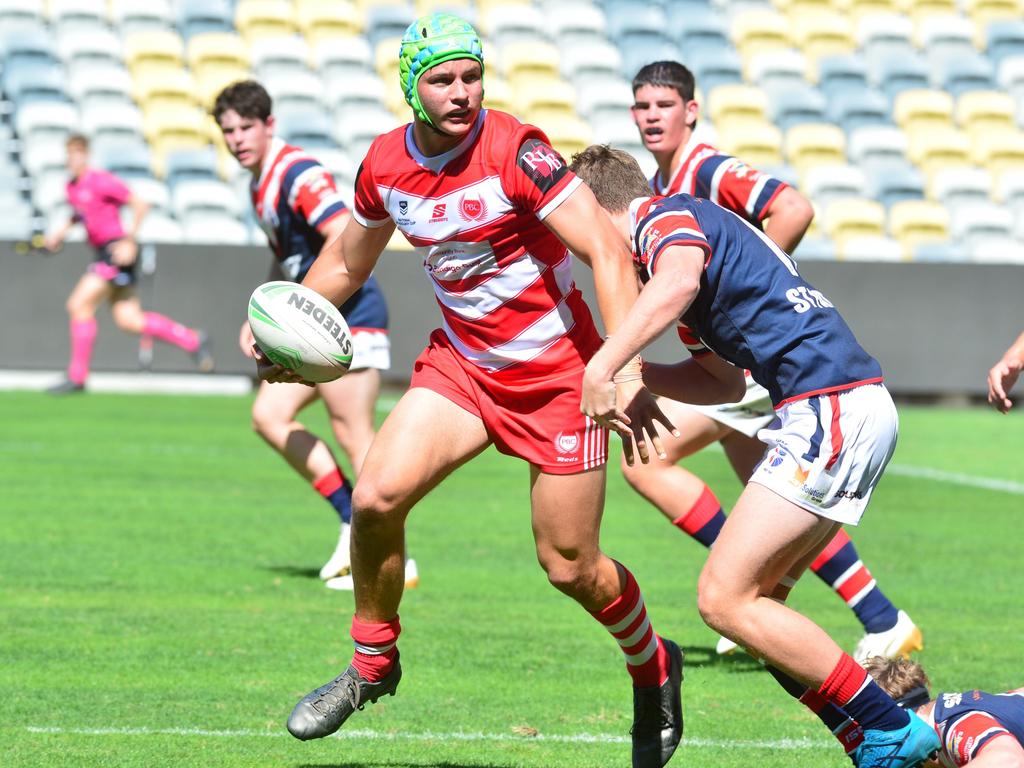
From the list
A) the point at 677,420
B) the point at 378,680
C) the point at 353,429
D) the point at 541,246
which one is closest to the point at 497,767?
the point at 378,680

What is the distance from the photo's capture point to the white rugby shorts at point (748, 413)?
7.17m

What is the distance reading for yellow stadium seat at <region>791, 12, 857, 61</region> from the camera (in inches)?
1031

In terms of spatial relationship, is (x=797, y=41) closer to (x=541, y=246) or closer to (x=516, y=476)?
(x=516, y=476)

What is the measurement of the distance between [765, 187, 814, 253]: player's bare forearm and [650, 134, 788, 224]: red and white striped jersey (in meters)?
0.03

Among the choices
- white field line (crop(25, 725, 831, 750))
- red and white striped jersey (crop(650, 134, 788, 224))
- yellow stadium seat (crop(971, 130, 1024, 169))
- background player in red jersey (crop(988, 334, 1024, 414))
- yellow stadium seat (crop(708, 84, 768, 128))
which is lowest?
yellow stadium seat (crop(971, 130, 1024, 169))

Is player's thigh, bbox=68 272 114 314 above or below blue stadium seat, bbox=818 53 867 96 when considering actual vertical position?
below

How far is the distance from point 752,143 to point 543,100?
3.17 meters

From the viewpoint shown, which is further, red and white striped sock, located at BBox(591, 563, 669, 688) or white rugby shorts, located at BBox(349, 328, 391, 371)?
white rugby shorts, located at BBox(349, 328, 391, 371)

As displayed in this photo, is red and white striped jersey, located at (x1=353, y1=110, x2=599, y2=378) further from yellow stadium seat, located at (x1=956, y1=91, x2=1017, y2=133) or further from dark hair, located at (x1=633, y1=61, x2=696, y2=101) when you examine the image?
yellow stadium seat, located at (x1=956, y1=91, x2=1017, y2=133)

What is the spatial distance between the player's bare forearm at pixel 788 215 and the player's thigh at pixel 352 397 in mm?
2595

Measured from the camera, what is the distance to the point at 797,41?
26.3 meters

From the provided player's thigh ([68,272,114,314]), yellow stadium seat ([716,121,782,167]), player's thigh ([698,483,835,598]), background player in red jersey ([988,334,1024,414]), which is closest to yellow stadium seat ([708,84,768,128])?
yellow stadium seat ([716,121,782,167])

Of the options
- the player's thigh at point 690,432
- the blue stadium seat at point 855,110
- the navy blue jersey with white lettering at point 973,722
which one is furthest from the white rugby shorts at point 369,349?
the blue stadium seat at point 855,110

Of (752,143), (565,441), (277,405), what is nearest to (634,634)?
(565,441)
